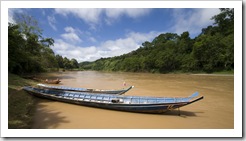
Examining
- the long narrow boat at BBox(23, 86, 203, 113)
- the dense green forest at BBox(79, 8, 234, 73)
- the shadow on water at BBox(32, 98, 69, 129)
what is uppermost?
the dense green forest at BBox(79, 8, 234, 73)

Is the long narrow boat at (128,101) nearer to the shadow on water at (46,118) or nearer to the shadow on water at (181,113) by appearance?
the shadow on water at (181,113)

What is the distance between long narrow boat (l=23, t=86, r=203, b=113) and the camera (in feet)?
22.0

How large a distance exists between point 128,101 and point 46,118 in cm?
374

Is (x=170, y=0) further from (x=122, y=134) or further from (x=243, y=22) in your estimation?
(x=122, y=134)

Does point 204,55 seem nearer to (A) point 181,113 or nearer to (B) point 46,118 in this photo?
(A) point 181,113

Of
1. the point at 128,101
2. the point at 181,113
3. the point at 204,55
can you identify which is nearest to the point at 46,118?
the point at 128,101

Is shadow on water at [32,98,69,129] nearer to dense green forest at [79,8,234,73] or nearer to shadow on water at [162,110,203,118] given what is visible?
shadow on water at [162,110,203,118]

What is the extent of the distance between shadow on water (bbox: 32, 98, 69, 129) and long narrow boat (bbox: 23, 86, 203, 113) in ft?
4.01

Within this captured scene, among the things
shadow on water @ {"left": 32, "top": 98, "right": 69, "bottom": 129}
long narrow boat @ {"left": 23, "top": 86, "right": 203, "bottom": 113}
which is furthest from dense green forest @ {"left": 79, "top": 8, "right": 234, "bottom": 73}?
shadow on water @ {"left": 32, "top": 98, "right": 69, "bottom": 129}

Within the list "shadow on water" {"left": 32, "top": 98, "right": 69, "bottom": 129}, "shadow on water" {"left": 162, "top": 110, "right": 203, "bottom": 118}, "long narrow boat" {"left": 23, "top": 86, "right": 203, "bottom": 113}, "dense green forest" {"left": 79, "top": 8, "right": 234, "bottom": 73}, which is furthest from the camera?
"dense green forest" {"left": 79, "top": 8, "right": 234, "bottom": 73}

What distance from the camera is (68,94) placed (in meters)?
9.45

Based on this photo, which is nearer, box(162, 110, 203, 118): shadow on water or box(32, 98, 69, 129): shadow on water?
box(32, 98, 69, 129): shadow on water

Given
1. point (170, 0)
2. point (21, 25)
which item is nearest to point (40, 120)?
point (170, 0)

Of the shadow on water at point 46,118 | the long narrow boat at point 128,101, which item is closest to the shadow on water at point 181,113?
the long narrow boat at point 128,101
